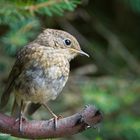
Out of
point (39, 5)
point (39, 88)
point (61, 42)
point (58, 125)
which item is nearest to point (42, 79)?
point (39, 88)

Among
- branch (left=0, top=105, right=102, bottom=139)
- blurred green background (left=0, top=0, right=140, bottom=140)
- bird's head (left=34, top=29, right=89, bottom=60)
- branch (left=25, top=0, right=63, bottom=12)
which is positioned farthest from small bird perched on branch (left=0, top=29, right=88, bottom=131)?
branch (left=0, top=105, right=102, bottom=139)

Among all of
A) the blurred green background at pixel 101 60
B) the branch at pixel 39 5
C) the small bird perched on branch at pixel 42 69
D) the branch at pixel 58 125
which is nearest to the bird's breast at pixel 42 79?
the small bird perched on branch at pixel 42 69

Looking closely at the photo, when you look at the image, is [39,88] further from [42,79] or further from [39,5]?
[39,5]

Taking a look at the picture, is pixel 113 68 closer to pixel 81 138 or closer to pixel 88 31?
pixel 88 31

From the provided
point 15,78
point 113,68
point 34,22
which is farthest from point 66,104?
point 15,78

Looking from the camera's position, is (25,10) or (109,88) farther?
(109,88)

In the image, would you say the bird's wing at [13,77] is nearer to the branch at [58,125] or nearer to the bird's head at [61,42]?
the bird's head at [61,42]

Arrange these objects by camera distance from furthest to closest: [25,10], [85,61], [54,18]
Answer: [85,61] → [54,18] → [25,10]

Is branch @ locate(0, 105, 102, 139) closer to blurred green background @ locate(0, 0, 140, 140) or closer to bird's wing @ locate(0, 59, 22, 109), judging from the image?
bird's wing @ locate(0, 59, 22, 109)
